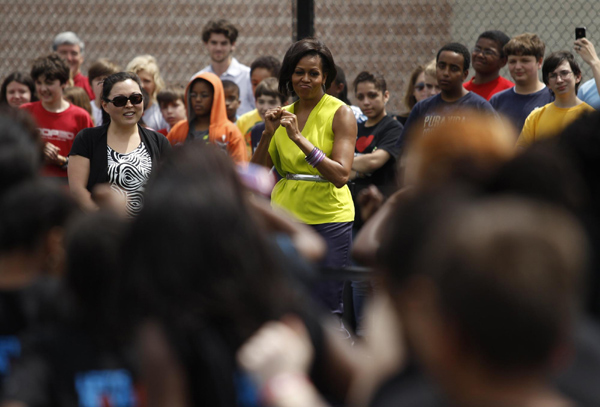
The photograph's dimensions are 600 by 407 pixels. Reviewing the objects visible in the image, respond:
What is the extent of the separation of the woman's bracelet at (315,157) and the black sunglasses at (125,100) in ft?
3.23

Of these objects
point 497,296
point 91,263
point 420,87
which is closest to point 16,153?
point 91,263

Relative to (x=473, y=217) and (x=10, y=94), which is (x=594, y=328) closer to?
(x=473, y=217)

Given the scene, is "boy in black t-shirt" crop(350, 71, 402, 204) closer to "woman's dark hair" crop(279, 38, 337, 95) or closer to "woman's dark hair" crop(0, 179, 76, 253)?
"woman's dark hair" crop(279, 38, 337, 95)

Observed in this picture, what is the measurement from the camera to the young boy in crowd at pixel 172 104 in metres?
6.08

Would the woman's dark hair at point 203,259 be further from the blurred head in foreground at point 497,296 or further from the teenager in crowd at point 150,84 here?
the teenager in crowd at point 150,84

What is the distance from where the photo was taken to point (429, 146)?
1634 millimetres

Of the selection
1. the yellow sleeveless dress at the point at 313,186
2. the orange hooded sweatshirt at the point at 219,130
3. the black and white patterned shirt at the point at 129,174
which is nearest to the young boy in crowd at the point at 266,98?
the orange hooded sweatshirt at the point at 219,130

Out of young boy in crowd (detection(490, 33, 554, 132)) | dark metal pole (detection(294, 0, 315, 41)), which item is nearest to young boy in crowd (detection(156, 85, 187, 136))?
dark metal pole (detection(294, 0, 315, 41))

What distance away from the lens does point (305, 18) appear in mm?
5023

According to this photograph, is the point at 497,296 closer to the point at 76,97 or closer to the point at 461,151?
the point at 461,151

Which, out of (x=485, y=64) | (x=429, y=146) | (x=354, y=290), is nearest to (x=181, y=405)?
(x=429, y=146)

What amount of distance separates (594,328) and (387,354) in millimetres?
375

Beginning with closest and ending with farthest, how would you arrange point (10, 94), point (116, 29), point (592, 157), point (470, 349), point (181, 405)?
point (470, 349), point (181, 405), point (592, 157), point (10, 94), point (116, 29)

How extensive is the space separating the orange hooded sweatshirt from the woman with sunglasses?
0.72m
